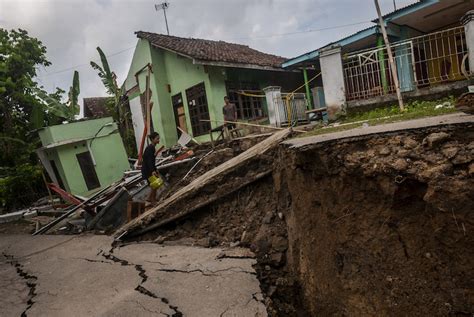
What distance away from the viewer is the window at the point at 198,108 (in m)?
11.8

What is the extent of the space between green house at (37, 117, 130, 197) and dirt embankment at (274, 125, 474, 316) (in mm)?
10555

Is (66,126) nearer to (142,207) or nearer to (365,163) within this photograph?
(142,207)

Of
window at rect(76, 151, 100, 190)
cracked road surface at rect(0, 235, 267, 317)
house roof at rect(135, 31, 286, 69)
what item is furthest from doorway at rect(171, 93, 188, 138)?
cracked road surface at rect(0, 235, 267, 317)

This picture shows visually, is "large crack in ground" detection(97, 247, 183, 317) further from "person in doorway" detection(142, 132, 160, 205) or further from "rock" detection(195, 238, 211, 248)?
"person in doorway" detection(142, 132, 160, 205)

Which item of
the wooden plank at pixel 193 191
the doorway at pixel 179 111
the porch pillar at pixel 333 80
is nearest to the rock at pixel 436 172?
the wooden plank at pixel 193 191

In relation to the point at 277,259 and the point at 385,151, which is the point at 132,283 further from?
the point at 385,151

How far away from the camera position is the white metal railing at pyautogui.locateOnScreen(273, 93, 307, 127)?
30.3ft

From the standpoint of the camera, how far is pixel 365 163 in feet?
8.95

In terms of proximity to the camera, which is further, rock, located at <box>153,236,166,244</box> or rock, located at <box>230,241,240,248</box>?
rock, located at <box>153,236,166,244</box>

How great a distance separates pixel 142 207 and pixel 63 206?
5.12 m

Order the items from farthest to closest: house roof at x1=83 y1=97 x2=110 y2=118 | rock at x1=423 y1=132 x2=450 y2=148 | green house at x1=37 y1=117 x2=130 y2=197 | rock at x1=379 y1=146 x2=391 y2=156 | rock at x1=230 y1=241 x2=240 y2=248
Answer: house roof at x1=83 y1=97 x2=110 y2=118, green house at x1=37 y1=117 x2=130 y2=197, rock at x1=230 y1=241 x2=240 y2=248, rock at x1=379 y1=146 x2=391 y2=156, rock at x1=423 y1=132 x2=450 y2=148

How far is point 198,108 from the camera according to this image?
1212 centimetres

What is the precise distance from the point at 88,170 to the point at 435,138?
12.2 metres

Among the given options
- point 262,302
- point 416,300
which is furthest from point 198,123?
point 416,300
